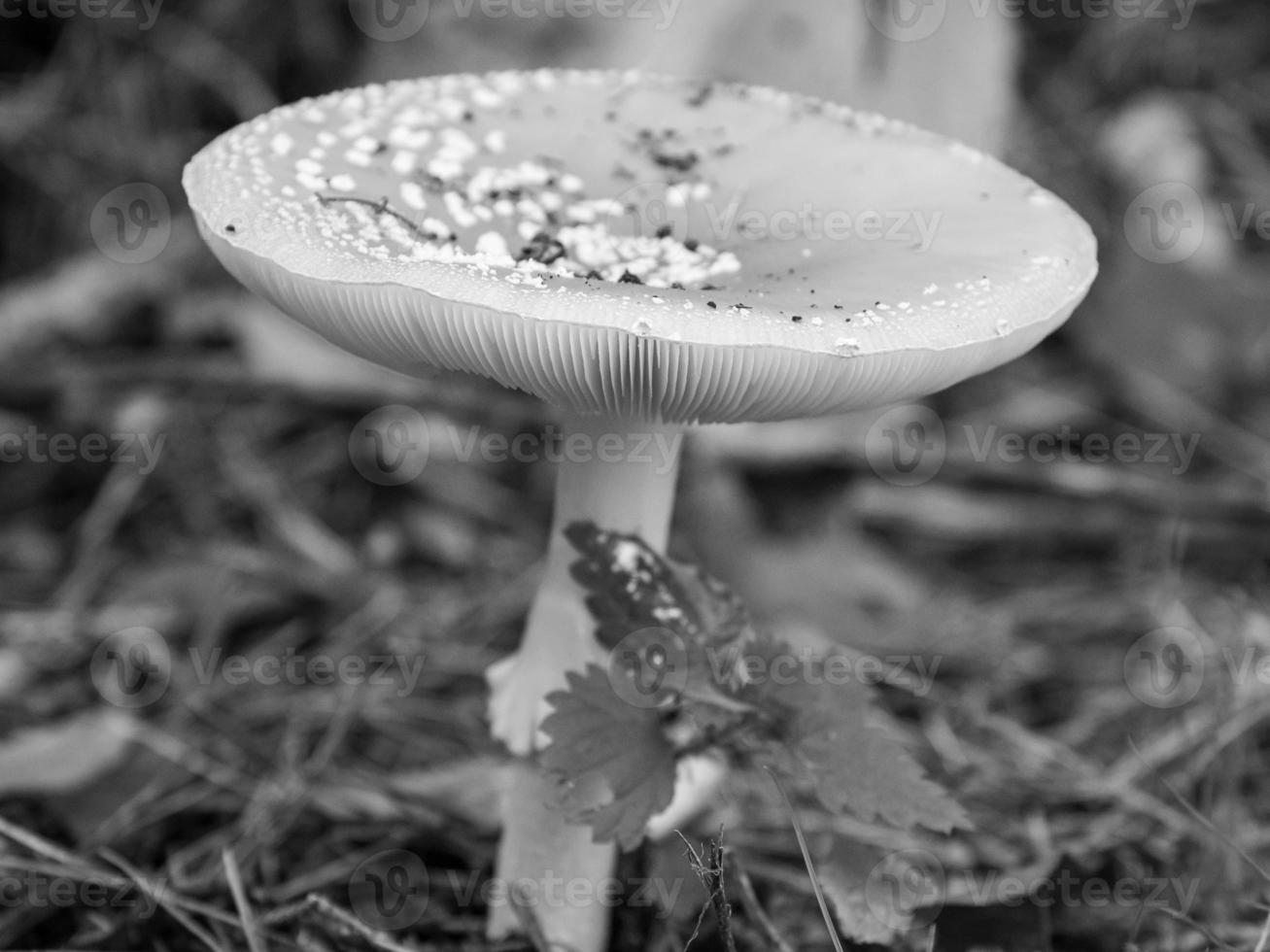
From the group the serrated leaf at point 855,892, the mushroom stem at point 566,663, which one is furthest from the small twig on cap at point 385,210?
the serrated leaf at point 855,892

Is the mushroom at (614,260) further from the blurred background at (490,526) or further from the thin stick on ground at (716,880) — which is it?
the blurred background at (490,526)

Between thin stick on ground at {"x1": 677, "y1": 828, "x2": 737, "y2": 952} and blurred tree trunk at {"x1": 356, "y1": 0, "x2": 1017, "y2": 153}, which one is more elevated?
blurred tree trunk at {"x1": 356, "y1": 0, "x2": 1017, "y2": 153}

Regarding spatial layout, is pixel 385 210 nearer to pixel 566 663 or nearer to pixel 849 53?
pixel 566 663

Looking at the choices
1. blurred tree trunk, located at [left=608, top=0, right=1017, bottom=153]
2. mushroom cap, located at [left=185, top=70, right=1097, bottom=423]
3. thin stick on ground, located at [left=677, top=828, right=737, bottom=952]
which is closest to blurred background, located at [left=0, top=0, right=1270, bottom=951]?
blurred tree trunk, located at [left=608, top=0, right=1017, bottom=153]

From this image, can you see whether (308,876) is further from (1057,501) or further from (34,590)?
(1057,501)

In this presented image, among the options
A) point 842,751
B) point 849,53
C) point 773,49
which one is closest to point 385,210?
point 842,751

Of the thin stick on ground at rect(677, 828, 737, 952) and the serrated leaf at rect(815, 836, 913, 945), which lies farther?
the serrated leaf at rect(815, 836, 913, 945)

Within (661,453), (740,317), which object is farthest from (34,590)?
(740,317)

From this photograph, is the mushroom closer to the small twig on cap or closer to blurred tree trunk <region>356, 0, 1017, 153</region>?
the small twig on cap
